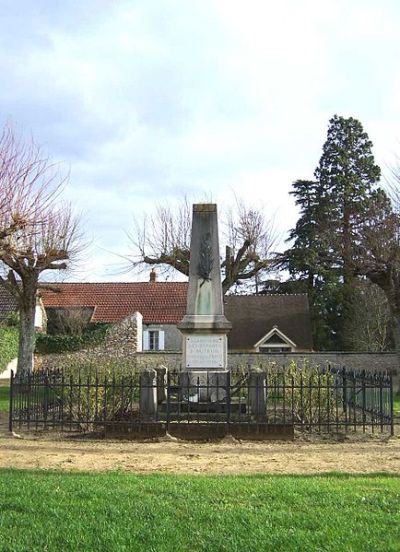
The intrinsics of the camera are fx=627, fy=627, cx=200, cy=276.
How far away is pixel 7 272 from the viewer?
21375 mm

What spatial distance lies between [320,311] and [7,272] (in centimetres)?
2148

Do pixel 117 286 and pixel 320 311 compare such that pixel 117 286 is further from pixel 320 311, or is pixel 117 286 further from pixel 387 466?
pixel 387 466

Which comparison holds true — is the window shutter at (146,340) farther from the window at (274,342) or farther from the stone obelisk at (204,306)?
the stone obelisk at (204,306)

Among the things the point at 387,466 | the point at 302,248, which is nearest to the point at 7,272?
the point at 387,466

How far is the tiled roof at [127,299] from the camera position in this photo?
3659 centimetres

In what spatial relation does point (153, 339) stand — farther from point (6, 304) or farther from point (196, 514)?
point (196, 514)

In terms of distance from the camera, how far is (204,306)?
41.4 feet

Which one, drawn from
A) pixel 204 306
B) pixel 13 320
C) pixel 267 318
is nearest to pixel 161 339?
pixel 267 318

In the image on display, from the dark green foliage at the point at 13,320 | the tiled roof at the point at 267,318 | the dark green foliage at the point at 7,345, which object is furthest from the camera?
the tiled roof at the point at 267,318

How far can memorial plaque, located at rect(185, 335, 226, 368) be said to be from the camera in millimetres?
12312

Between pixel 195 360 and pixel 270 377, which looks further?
pixel 270 377

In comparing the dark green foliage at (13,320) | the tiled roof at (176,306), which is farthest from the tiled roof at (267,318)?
the dark green foliage at (13,320)

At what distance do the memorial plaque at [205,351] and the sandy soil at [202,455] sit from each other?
225 cm

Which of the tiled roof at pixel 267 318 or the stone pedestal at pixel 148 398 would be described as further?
the tiled roof at pixel 267 318
